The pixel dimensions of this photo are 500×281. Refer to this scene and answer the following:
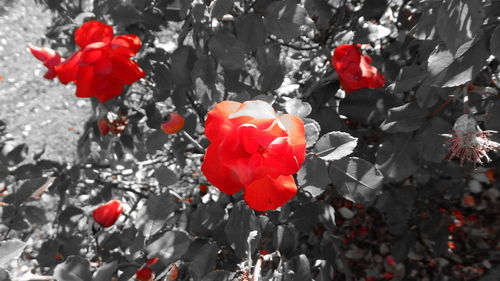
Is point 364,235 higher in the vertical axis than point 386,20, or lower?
lower

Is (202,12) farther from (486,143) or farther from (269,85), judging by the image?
(486,143)

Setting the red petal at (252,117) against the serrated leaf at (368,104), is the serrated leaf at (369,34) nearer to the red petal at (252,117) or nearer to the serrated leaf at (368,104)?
the serrated leaf at (368,104)

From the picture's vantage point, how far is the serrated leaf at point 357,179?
70cm

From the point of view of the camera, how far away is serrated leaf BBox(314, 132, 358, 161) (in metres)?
0.65

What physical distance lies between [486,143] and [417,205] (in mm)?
985

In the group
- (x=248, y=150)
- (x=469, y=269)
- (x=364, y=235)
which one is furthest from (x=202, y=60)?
(x=469, y=269)

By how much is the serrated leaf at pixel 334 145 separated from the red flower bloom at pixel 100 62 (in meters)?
0.42

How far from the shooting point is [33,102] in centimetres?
260

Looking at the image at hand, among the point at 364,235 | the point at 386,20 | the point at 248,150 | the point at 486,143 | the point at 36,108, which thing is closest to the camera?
the point at 248,150

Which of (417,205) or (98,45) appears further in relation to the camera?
(417,205)

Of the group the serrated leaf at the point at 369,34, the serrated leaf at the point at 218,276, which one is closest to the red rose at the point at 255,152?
the serrated leaf at the point at 218,276

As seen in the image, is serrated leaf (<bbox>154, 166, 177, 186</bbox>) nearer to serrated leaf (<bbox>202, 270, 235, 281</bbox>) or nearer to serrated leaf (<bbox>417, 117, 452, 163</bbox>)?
serrated leaf (<bbox>202, 270, 235, 281</bbox>)

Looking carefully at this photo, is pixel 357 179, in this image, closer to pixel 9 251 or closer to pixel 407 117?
pixel 407 117

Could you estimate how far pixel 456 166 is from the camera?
1374 mm
